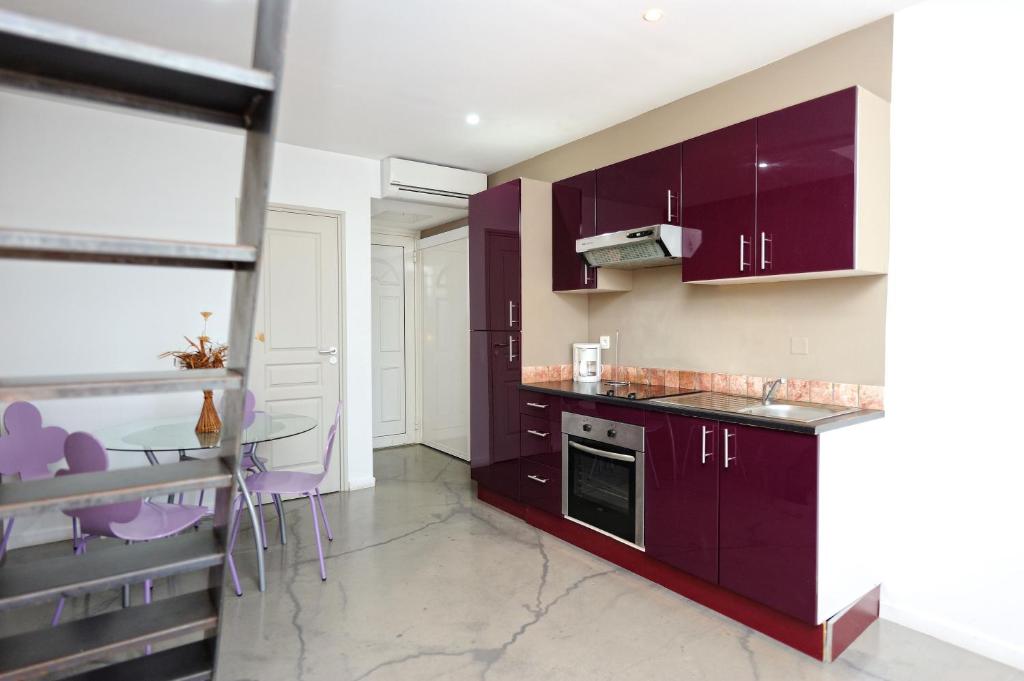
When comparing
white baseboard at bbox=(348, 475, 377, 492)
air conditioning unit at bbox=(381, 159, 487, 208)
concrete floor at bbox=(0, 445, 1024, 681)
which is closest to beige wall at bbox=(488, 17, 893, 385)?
air conditioning unit at bbox=(381, 159, 487, 208)

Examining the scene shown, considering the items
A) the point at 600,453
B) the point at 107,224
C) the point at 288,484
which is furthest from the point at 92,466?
the point at 600,453

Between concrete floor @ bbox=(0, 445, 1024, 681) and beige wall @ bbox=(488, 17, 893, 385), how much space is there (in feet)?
4.15

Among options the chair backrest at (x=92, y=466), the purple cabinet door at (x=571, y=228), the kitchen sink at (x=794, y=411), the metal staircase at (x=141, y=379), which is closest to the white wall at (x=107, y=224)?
the chair backrest at (x=92, y=466)

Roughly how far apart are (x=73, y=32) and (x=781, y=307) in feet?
10.3

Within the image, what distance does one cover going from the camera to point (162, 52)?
2.85 ft

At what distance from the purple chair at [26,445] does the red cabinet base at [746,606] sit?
2841 millimetres

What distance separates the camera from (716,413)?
277 cm

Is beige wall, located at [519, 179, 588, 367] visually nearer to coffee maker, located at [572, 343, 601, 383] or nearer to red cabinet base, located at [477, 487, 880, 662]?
coffee maker, located at [572, 343, 601, 383]

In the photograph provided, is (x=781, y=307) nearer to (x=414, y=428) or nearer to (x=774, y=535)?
(x=774, y=535)

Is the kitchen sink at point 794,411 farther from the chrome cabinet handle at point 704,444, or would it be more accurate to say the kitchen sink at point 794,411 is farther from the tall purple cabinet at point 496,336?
the tall purple cabinet at point 496,336

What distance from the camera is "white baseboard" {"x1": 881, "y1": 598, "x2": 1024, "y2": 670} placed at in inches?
94.6

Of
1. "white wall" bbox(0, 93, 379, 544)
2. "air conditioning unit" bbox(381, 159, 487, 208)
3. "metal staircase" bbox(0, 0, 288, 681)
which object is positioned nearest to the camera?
"metal staircase" bbox(0, 0, 288, 681)

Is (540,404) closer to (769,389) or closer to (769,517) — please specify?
(769,389)

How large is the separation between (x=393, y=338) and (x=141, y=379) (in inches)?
215
